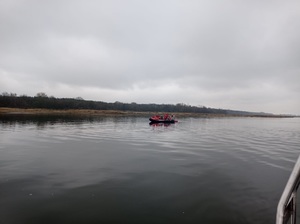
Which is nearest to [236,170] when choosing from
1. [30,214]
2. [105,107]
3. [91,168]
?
[91,168]

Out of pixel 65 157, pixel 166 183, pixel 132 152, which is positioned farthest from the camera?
pixel 132 152

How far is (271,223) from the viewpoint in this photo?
21.5 ft

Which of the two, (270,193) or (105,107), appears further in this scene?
(105,107)

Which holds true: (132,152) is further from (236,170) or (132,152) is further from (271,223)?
(271,223)

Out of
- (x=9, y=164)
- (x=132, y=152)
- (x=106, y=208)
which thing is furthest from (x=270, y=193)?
(x=9, y=164)

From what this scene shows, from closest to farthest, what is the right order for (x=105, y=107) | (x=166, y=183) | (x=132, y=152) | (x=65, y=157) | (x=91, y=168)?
(x=166, y=183), (x=91, y=168), (x=65, y=157), (x=132, y=152), (x=105, y=107)

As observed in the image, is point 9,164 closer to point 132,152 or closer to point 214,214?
point 132,152

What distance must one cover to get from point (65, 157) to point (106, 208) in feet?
27.2

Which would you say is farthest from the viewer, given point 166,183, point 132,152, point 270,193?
point 132,152

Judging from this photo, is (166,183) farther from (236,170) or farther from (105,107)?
(105,107)

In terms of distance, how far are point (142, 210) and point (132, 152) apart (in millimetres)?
9932

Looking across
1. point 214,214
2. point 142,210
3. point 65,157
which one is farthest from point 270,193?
point 65,157

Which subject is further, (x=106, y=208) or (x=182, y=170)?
(x=182, y=170)

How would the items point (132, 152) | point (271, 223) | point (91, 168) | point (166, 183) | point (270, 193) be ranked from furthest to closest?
point (132, 152), point (91, 168), point (166, 183), point (270, 193), point (271, 223)
